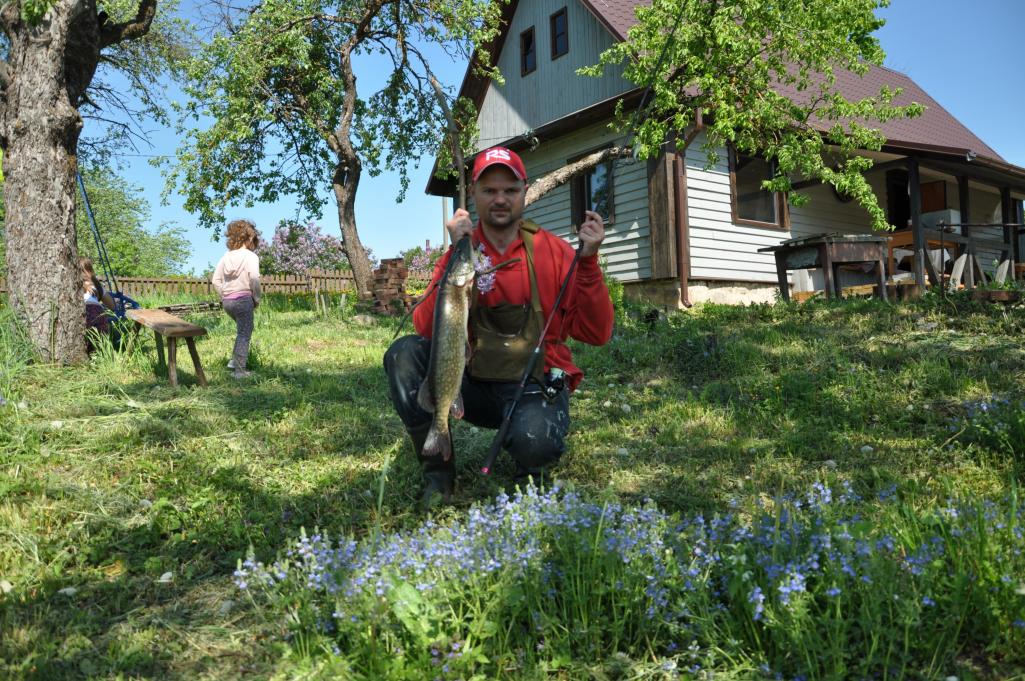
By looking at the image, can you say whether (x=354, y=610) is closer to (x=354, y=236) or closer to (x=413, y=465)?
(x=413, y=465)

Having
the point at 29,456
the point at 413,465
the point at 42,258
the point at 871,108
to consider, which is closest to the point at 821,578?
the point at 413,465

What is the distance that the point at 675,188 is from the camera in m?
12.9

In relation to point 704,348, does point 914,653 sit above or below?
below

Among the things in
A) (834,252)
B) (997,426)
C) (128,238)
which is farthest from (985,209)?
(128,238)

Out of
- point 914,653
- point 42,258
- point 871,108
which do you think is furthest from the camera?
point 871,108

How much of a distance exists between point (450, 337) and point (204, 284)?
23.8 meters

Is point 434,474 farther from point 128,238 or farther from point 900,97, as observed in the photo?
point 128,238

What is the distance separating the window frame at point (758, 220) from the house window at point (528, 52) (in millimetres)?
5480

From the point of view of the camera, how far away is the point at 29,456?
4.36 m

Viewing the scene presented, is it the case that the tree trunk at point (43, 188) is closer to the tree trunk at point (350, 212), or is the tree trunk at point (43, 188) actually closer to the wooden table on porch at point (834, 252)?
the tree trunk at point (350, 212)

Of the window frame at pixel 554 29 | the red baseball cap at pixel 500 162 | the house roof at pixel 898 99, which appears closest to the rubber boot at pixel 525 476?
the red baseball cap at pixel 500 162

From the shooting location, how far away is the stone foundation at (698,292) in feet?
43.1

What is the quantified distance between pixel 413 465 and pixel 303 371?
3924 millimetres

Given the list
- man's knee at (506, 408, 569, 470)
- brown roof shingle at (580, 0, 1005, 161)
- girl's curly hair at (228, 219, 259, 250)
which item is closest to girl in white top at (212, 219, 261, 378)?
girl's curly hair at (228, 219, 259, 250)
